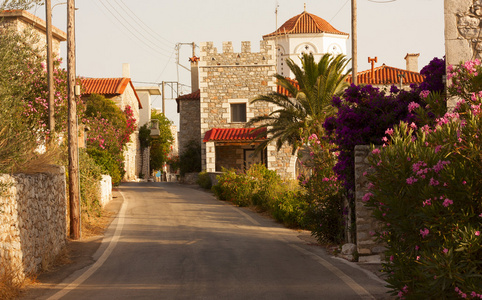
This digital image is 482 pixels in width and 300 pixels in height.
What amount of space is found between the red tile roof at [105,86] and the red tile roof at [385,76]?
18.2 m

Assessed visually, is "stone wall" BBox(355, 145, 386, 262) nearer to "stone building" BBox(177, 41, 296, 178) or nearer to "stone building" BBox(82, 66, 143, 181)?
"stone building" BBox(177, 41, 296, 178)

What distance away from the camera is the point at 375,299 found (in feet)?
25.6

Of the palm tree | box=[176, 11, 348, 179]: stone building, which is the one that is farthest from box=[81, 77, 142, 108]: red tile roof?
the palm tree

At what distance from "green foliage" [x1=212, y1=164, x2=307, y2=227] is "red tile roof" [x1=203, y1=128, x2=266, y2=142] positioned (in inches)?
357

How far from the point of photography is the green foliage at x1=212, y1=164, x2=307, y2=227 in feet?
59.1

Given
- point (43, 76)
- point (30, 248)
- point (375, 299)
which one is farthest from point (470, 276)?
point (43, 76)

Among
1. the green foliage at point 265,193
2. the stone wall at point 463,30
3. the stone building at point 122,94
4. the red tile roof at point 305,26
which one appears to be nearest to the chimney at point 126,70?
the stone building at point 122,94

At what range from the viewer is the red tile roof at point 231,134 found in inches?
1497

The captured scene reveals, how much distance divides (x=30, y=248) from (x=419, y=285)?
21.7 feet

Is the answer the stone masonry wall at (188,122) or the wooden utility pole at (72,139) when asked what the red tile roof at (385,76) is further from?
the wooden utility pole at (72,139)

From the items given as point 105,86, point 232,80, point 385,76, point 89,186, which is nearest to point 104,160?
point 89,186

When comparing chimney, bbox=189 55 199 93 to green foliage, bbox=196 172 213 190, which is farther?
chimney, bbox=189 55 199 93

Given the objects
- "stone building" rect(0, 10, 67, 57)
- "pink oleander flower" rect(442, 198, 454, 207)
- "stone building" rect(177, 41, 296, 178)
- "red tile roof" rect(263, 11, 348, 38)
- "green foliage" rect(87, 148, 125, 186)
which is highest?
"red tile roof" rect(263, 11, 348, 38)

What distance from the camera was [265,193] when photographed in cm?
2283
